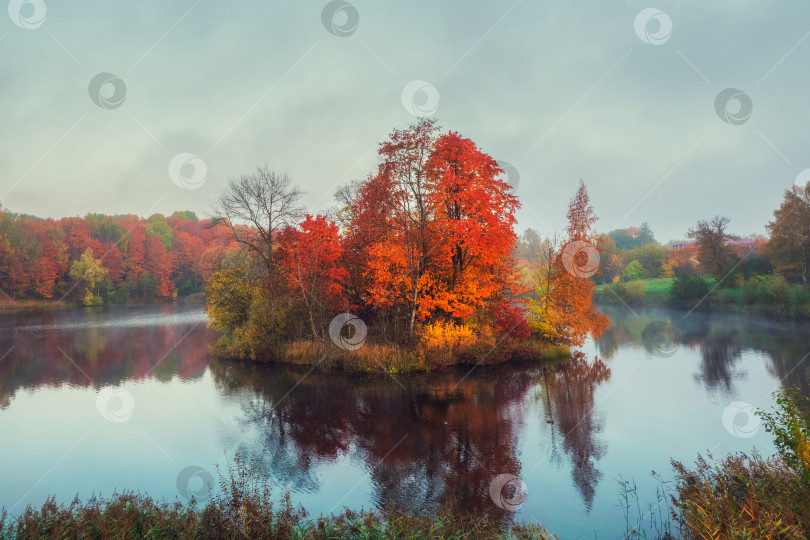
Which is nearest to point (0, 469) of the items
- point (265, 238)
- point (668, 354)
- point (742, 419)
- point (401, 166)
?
point (265, 238)

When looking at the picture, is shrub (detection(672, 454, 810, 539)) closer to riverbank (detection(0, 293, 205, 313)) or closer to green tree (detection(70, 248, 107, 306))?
riverbank (detection(0, 293, 205, 313))

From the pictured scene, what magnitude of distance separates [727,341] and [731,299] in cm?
2307

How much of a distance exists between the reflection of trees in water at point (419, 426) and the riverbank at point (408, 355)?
104 cm

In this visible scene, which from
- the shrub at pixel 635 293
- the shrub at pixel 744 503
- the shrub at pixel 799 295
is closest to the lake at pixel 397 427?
the shrub at pixel 744 503

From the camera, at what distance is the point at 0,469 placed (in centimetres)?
1089

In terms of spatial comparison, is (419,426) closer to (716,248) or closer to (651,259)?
(716,248)

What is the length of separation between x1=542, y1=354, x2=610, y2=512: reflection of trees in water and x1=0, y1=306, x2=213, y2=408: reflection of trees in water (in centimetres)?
1740

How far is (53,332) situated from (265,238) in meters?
24.7

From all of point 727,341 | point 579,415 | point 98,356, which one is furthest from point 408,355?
point 727,341

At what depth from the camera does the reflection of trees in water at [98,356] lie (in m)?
20.6

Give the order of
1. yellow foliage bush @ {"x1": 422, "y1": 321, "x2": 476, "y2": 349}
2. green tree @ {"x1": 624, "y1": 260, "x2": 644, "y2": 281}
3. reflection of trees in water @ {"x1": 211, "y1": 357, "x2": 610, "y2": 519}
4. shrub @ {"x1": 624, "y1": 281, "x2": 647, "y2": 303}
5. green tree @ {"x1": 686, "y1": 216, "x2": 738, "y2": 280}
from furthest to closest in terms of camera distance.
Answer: green tree @ {"x1": 624, "y1": 260, "x2": 644, "y2": 281} → shrub @ {"x1": 624, "y1": 281, "x2": 647, "y2": 303} → green tree @ {"x1": 686, "y1": 216, "x2": 738, "y2": 280} → yellow foliage bush @ {"x1": 422, "y1": 321, "x2": 476, "y2": 349} → reflection of trees in water @ {"x1": 211, "y1": 357, "x2": 610, "y2": 519}

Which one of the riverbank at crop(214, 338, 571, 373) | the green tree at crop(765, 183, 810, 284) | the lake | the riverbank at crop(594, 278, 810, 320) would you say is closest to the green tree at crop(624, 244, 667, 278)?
the riverbank at crop(594, 278, 810, 320)

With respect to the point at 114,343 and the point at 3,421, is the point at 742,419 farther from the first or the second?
the point at 114,343

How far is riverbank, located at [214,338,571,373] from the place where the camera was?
20406 mm
